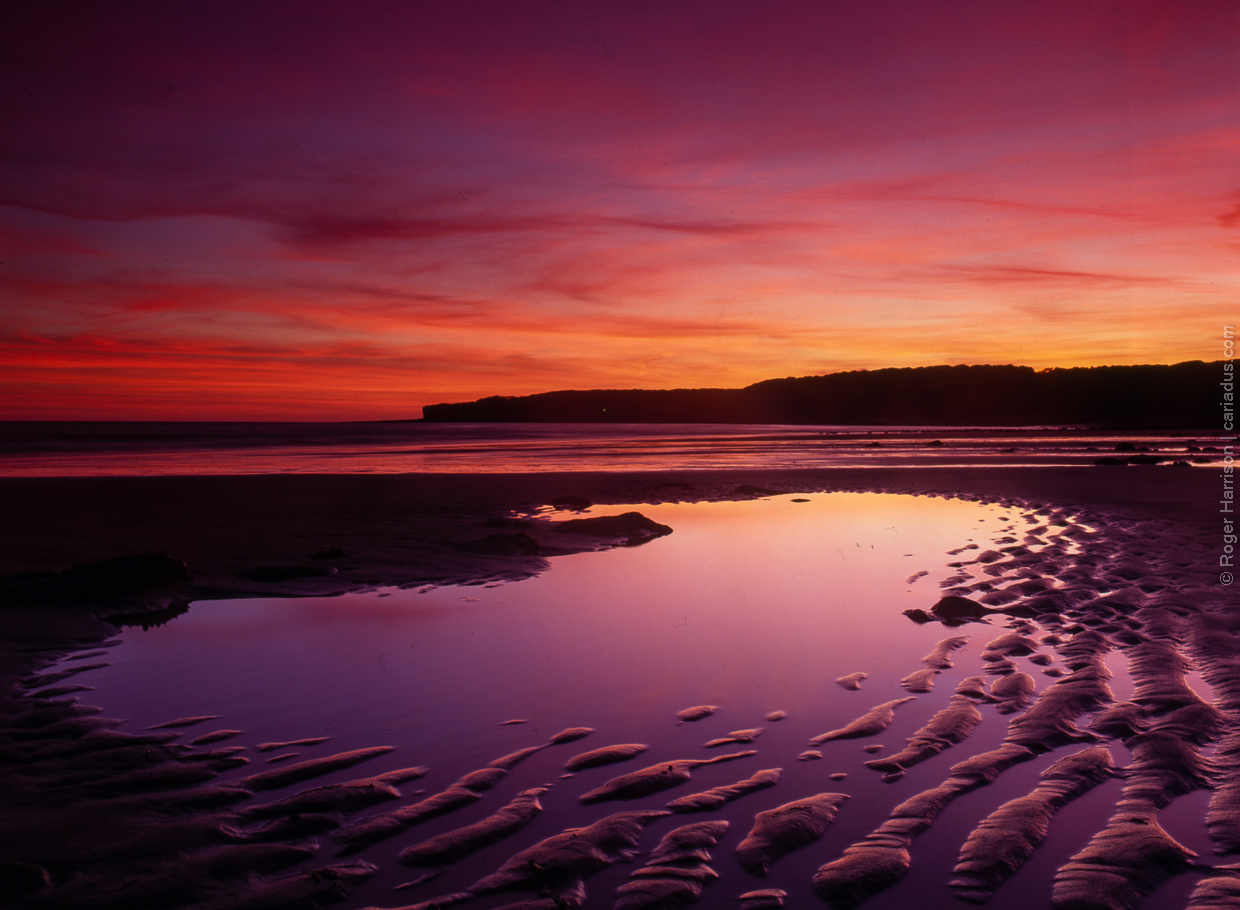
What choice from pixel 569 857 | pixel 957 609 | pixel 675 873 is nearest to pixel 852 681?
pixel 957 609

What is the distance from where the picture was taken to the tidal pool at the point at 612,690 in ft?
8.73

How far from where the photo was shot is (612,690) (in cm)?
428

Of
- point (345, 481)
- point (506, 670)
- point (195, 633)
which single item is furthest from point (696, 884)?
point (345, 481)

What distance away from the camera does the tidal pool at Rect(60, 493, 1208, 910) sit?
2662 millimetres

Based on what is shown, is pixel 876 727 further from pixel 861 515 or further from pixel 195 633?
pixel 861 515

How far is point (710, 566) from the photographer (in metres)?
7.96

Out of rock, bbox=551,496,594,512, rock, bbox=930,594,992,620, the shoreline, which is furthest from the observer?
rock, bbox=551,496,594,512

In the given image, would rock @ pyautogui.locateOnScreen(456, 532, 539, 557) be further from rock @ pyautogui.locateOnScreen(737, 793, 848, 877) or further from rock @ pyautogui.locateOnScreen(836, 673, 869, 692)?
rock @ pyautogui.locateOnScreen(737, 793, 848, 877)

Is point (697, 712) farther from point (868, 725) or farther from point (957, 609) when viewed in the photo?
point (957, 609)

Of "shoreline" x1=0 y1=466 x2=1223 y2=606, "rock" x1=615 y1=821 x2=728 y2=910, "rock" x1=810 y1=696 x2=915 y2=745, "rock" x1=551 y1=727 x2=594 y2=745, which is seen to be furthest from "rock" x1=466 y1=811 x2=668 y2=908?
"shoreline" x1=0 y1=466 x2=1223 y2=606

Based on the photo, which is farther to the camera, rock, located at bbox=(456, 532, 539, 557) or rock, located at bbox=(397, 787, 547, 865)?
rock, located at bbox=(456, 532, 539, 557)

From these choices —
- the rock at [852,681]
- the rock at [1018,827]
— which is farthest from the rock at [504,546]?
the rock at [1018,827]

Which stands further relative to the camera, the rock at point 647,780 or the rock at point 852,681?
the rock at point 852,681

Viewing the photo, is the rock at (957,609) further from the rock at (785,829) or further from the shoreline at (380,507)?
the shoreline at (380,507)
